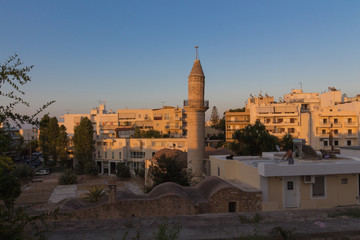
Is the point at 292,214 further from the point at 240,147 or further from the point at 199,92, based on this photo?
A: the point at 240,147

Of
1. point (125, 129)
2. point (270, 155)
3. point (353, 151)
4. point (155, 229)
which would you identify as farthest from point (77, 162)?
point (155, 229)

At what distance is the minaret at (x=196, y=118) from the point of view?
2669cm

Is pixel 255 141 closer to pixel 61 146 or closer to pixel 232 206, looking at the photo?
pixel 232 206

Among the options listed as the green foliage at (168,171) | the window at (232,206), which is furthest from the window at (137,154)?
the window at (232,206)

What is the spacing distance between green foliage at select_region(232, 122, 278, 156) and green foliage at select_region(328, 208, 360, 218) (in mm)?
27564

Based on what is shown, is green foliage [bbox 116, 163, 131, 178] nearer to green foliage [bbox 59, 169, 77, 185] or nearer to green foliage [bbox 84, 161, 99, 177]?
green foliage [bbox 84, 161, 99, 177]

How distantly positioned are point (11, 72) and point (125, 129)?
61.1 m

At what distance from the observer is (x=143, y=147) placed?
49.2 m

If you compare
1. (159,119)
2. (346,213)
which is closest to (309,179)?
(346,213)

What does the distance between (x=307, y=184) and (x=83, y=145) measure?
43439 millimetres

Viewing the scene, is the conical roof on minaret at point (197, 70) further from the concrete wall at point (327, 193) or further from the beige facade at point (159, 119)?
the beige facade at point (159, 119)

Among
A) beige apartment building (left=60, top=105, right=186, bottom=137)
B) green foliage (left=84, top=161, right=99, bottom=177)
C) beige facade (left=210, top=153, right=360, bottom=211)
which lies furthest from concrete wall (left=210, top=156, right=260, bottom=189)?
beige apartment building (left=60, top=105, right=186, bottom=137)

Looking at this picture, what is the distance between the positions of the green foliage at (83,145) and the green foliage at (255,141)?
2836 cm

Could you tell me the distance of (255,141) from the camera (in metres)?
33.6
